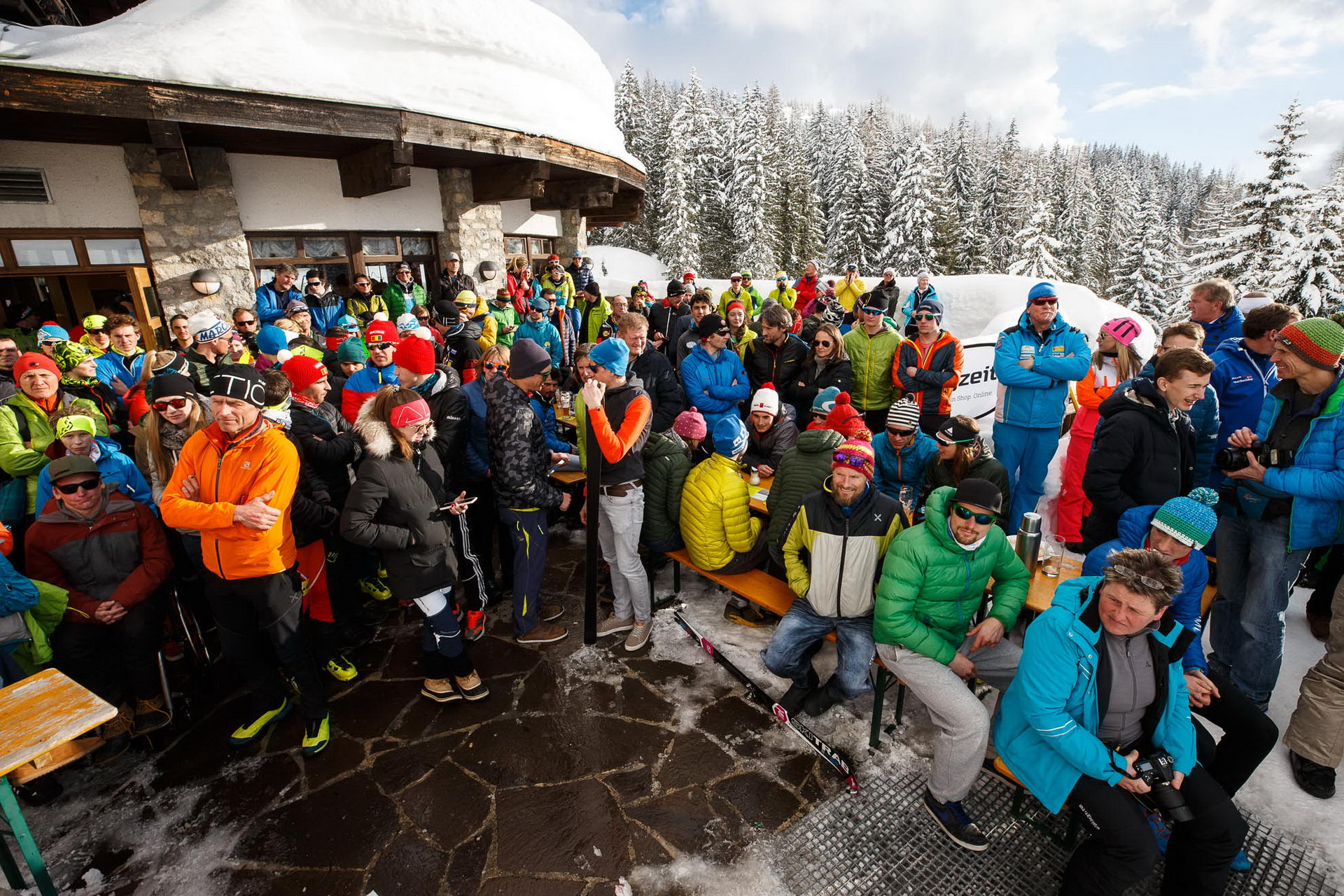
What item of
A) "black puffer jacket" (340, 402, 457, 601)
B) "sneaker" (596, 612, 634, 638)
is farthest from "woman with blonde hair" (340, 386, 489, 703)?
"sneaker" (596, 612, 634, 638)

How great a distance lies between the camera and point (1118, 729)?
260 centimetres

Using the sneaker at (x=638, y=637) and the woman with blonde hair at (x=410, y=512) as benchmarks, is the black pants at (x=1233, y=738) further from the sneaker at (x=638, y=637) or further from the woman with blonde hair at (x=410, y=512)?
the woman with blonde hair at (x=410, y=512)

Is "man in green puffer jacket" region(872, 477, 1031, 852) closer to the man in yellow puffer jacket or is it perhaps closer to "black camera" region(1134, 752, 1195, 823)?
"black camera" region(1134, 752, 1195, 823)

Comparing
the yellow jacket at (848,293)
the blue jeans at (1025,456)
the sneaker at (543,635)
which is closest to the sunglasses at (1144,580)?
the blue jeans at (1025,456)

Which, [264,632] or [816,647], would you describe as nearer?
[264,632]

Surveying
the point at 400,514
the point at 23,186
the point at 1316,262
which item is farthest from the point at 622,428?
the point at 1316,262

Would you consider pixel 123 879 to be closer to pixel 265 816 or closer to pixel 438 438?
pixel 265 816

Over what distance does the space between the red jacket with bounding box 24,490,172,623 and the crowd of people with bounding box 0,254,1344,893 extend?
15mm

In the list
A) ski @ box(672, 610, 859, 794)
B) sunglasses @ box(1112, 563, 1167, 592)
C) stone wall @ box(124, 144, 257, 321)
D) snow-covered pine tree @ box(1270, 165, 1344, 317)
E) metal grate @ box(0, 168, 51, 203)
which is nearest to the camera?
sunglasses @ box(1112, 563, 1167, 592)

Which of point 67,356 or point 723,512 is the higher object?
point 67,356

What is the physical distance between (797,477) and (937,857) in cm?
217

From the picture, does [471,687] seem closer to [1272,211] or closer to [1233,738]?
[1233,738]

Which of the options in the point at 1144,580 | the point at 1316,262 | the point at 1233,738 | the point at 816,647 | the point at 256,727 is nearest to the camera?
the point at 1144,580

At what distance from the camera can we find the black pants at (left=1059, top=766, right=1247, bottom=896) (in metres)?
2.43
